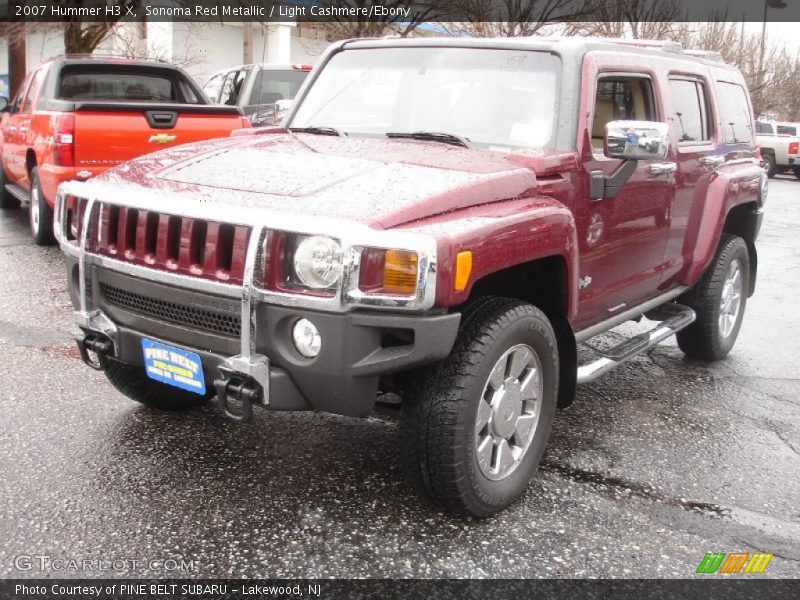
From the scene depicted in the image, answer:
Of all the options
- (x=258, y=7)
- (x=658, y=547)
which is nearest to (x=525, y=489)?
(x=658, y=547)

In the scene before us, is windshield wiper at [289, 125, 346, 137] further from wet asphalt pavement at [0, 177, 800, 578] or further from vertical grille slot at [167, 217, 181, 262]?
wet asphalt pavement at [0, 177, 800, 578]

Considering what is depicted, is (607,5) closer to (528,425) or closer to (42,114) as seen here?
(42,114)

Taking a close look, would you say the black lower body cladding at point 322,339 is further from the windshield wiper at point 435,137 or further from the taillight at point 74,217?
the windshield wiper at point 435,137

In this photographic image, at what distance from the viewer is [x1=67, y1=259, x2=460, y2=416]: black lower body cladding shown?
9.19ft

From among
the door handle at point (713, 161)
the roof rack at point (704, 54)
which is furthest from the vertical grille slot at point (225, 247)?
the roof rack at point (704, 54)

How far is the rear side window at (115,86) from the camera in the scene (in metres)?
8.70

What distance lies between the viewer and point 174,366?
3178 mm

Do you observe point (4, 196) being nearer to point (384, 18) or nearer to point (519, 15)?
point (384, 18)

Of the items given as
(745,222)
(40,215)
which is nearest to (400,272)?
(745,222)

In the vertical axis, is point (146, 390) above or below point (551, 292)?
below

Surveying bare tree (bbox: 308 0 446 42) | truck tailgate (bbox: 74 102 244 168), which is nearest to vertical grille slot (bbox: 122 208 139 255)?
truck tailgate (bbox: 74 102 244 168)

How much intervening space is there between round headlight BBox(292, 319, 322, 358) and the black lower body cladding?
0.06 ft

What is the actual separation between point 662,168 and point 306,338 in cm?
238

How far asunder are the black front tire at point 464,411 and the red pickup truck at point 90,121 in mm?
5250
